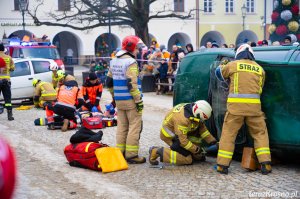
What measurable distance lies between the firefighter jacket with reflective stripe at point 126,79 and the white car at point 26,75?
30.3ft

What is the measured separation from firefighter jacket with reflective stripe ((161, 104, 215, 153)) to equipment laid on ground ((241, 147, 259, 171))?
640 millimetres

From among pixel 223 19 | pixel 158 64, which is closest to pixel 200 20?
pixel 223 19

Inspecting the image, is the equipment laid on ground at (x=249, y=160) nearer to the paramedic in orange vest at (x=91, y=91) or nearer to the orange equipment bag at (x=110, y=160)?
the orange equipment bag at (x=110, y=160)

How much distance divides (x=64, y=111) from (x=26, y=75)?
6.10 m

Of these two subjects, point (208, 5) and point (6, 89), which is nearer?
point (6, 89)

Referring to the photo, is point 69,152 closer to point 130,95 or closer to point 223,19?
point 130,95

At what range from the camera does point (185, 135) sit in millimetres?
7113

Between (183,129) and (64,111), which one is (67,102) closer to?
(64,111)

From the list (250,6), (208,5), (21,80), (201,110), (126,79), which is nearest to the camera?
(201,110)

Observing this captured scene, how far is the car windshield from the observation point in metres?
21.5

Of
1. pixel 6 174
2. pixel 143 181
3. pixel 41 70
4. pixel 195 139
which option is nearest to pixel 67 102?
pixel 195 139

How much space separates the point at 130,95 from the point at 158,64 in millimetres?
11365

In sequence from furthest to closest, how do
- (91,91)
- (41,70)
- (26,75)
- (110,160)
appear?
(41,70) < (26,75) < (91,91) < (110,160)

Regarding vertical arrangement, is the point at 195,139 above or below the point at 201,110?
below
